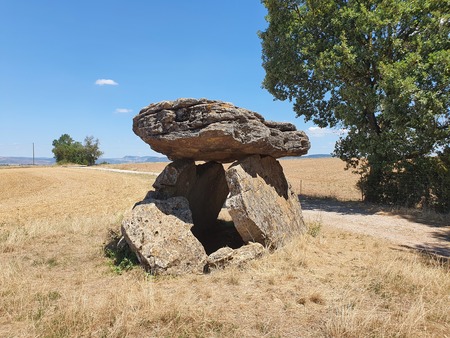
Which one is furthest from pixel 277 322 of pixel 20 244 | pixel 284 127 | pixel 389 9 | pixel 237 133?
pixel 389 9

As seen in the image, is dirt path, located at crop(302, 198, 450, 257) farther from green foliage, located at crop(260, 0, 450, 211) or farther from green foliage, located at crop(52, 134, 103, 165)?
green foliage, located at crop(52, 134, 103, 165)

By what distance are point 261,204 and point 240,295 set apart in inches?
139

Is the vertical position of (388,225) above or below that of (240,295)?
above

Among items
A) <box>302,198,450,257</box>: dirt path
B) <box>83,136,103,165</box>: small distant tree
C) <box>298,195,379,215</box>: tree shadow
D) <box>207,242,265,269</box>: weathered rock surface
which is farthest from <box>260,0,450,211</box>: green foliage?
<box>83,136,103,165</box>: small distant tree

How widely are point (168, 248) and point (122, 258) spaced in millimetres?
1514

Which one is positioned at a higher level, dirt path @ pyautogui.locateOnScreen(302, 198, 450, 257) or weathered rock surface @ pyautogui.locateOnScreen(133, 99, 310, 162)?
weathered rock surface @ pyautogui.locateOnScreen(133, 99, 310, 162)

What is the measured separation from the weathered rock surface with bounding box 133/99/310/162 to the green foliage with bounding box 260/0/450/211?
7.65 meters

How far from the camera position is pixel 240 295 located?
235 inches

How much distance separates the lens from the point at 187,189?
10695 mm

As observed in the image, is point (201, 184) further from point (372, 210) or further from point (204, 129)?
point (372, 210)

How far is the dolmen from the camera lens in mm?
7828

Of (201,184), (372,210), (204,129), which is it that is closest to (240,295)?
(204,129)

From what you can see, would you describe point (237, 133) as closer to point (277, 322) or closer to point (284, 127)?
point (284, 127)

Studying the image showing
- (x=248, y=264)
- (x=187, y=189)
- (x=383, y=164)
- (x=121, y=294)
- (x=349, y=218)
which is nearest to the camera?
(x=121, y=294)
